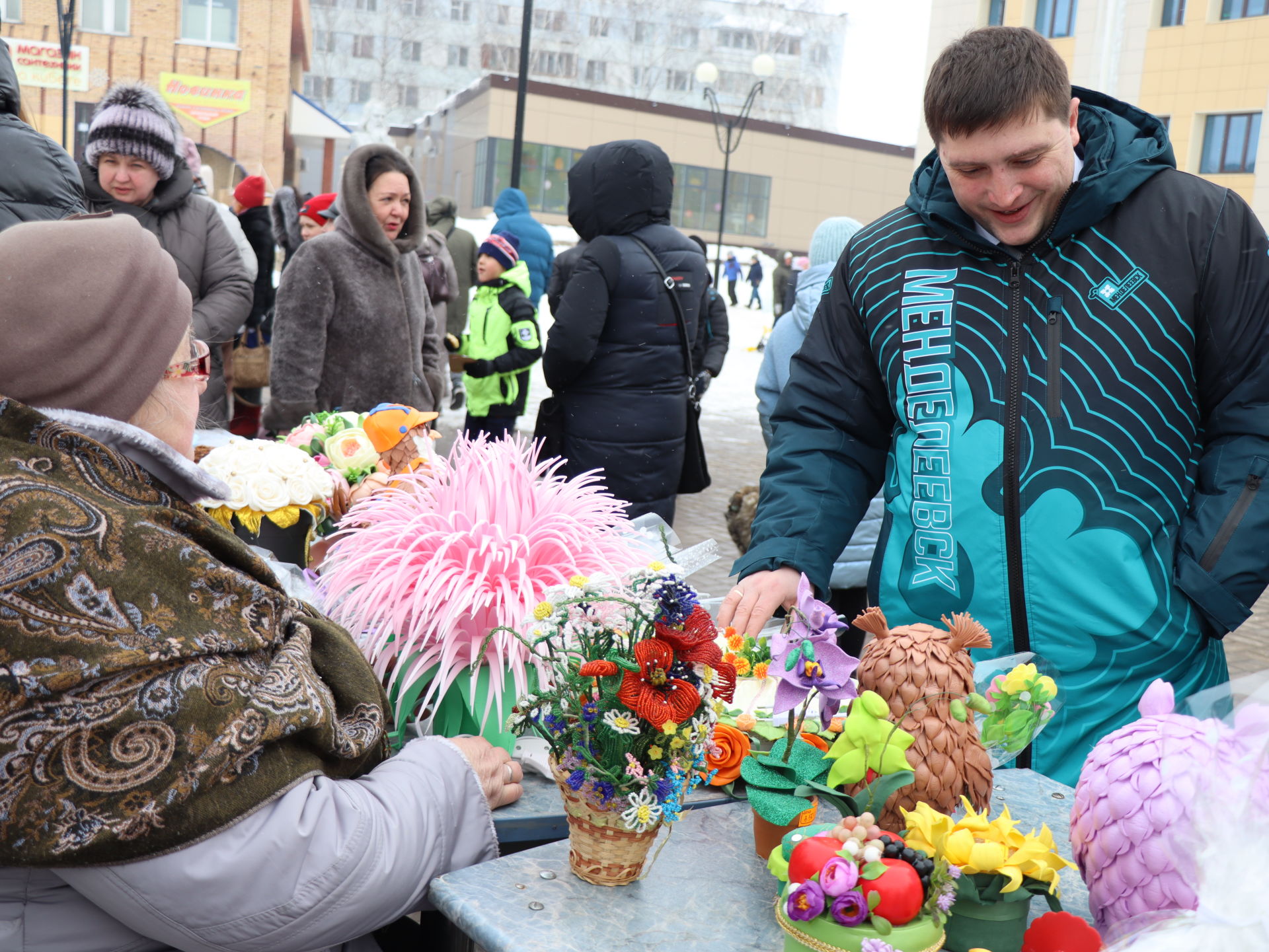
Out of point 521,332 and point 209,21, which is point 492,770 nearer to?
point 521,332

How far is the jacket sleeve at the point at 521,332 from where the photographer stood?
20.9 feet

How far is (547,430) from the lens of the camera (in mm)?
4582

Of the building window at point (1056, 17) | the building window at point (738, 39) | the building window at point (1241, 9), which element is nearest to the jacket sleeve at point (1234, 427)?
the building window at point (1056, 17)

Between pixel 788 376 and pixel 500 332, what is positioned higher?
pixel 788 376

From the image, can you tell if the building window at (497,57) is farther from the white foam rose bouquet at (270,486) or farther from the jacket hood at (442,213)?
the white foam rose bouquet at (270,486)

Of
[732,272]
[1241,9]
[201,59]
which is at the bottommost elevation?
[732,272]

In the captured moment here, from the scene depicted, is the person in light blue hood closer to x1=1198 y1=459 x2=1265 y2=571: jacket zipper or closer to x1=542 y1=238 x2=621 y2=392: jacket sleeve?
x1=542 y1=238 x2=621 y2=392: jacket sleeve

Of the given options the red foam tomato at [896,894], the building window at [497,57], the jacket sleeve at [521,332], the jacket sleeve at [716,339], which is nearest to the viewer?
the red foam tomato at [896,894]

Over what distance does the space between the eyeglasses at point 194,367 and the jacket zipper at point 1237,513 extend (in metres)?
1.59

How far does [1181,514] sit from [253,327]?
663cm

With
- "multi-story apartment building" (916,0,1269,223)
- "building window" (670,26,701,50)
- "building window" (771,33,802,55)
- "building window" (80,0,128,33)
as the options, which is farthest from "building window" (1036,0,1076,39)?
"building window" (771,33,802,55)

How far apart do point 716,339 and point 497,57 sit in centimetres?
6631

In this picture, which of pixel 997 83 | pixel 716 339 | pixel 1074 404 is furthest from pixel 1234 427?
pixel 716 339

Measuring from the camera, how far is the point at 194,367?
1.53 m
